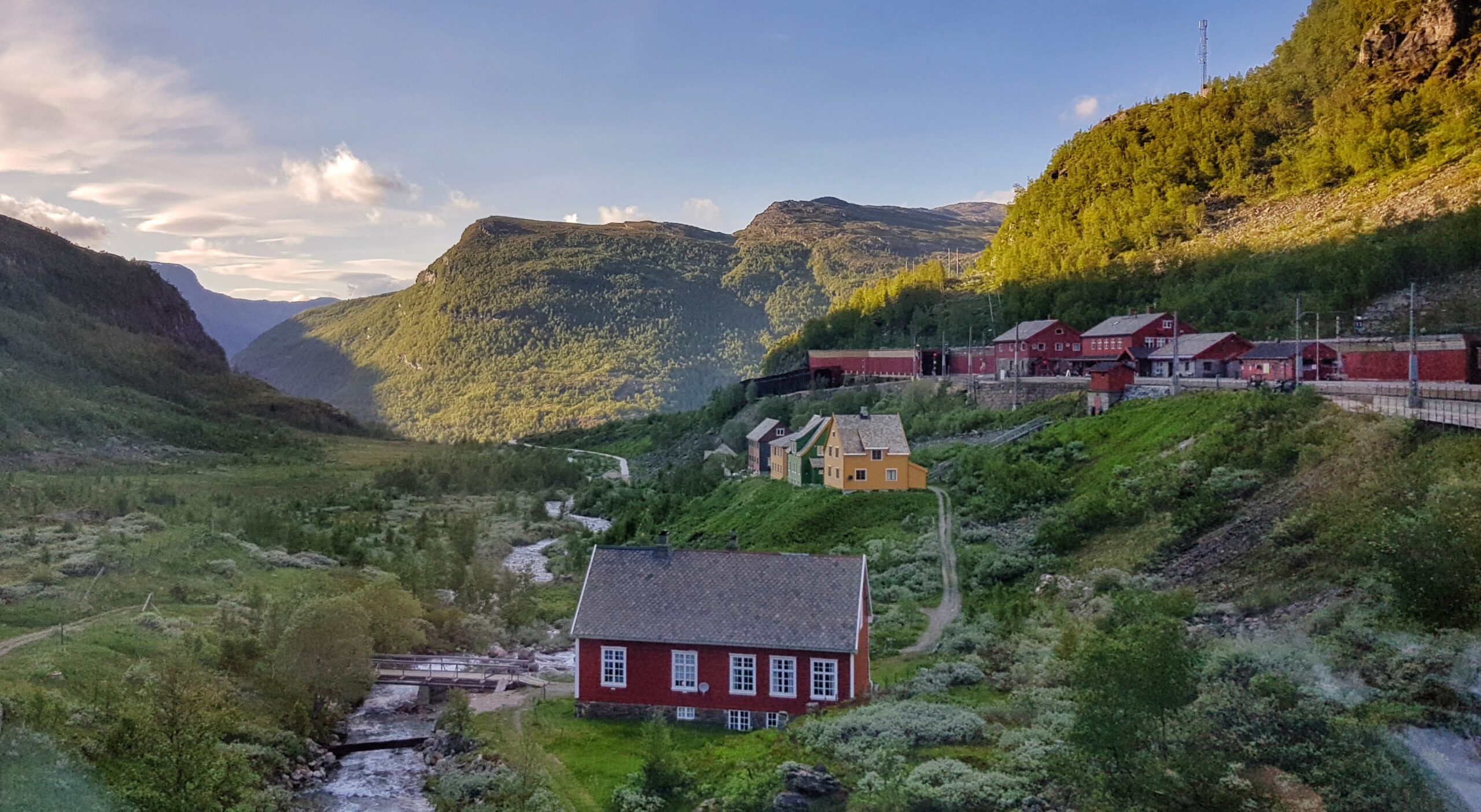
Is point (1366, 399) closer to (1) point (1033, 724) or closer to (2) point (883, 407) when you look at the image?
(1) point (1033, 724)

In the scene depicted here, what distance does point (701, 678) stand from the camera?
1180 inches

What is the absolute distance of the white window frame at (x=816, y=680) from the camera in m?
29.0

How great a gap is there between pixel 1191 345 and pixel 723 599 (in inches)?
1830

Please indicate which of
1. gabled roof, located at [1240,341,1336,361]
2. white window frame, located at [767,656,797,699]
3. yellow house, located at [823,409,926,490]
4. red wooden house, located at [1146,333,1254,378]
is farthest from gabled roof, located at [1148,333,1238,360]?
white window frame, located at [767,656,797,699]

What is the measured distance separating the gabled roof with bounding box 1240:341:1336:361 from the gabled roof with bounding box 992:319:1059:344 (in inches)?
756

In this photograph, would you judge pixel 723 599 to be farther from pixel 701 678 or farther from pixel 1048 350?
pixel 1048 350

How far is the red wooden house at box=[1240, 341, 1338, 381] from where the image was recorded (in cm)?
5525

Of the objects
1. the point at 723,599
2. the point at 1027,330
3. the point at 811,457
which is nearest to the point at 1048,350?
the point at 1027,330

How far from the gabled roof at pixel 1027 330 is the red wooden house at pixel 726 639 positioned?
5014 centimetres

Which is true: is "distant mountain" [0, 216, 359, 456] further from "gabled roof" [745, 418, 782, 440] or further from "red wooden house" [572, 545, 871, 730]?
"red wooden house" [572, 545, 871, 730]

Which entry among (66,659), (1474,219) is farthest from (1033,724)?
(1474,219)

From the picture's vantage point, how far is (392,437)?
143625 millimetres

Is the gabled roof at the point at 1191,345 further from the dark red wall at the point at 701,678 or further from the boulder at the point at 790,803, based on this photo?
the boulder at the point at 790,803

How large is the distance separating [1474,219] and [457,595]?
71905 mm
